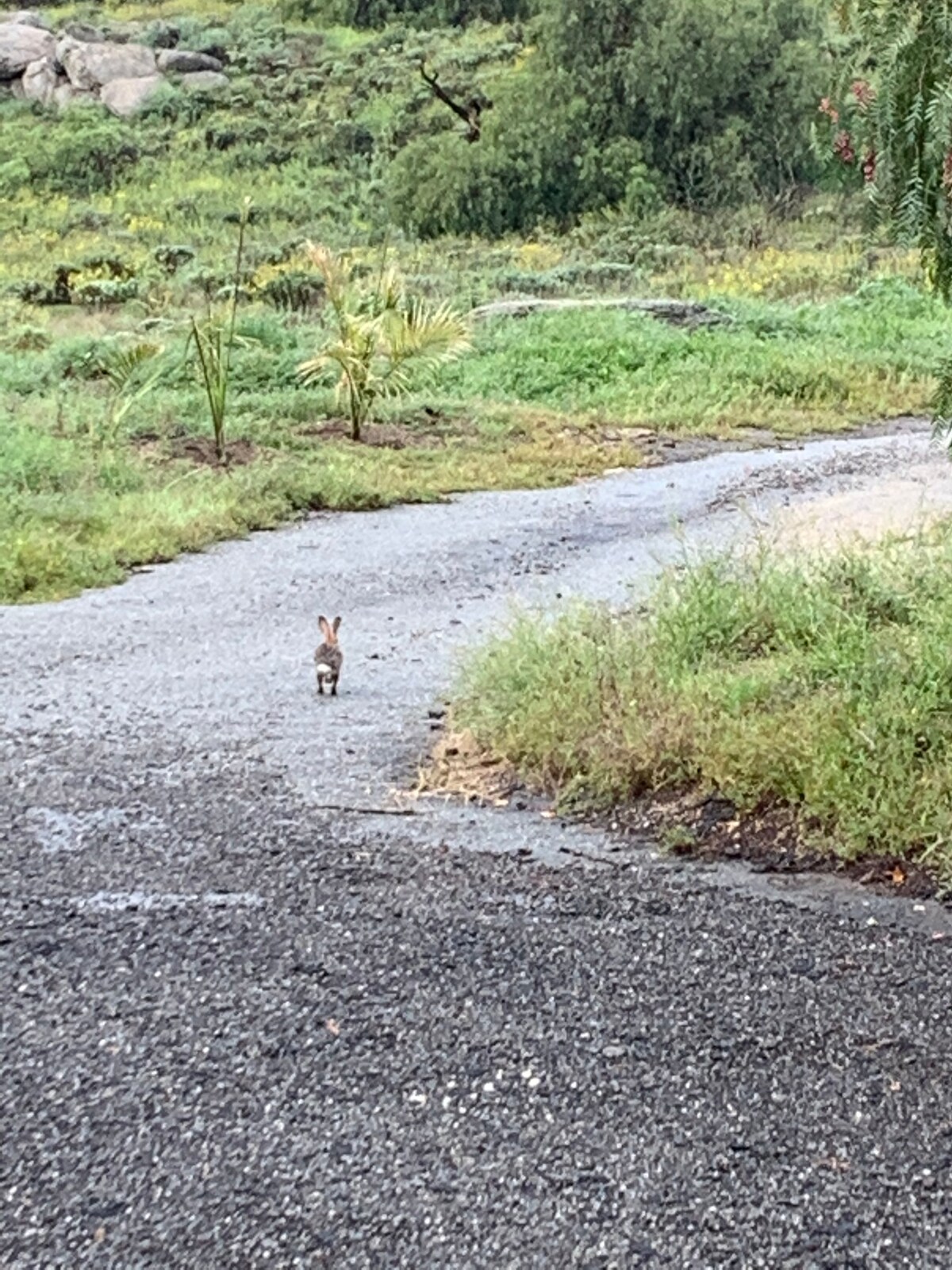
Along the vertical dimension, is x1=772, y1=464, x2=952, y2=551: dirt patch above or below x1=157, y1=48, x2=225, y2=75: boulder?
below

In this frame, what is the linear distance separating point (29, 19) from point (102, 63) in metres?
6.07

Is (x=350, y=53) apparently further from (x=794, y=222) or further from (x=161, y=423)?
(x=161, y=423)

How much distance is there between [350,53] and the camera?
1719 inches

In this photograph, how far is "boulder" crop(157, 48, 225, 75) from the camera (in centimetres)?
4288

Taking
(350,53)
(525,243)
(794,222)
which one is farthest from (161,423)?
(350,53)

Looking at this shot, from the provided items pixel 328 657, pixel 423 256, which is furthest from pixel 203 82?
pixel 328 657

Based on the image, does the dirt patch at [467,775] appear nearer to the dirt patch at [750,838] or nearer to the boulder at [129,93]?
the dirt patch at [750,838]

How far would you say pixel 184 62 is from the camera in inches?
1690

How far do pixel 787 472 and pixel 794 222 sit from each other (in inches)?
777

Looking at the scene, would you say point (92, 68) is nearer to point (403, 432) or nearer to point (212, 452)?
point (403, 432)

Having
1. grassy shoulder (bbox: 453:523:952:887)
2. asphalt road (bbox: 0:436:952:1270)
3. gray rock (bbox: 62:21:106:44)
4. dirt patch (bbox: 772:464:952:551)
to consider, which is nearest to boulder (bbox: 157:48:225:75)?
gray rock (bbox: 62:21:106:44)

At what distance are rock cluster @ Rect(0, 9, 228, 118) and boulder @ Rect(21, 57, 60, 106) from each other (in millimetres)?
24

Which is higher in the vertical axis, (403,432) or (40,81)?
(40,81)

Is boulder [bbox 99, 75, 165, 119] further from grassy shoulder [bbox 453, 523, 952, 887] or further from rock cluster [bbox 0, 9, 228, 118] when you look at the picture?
grassy shoulder [bbox 453, 523, 952, 887]
